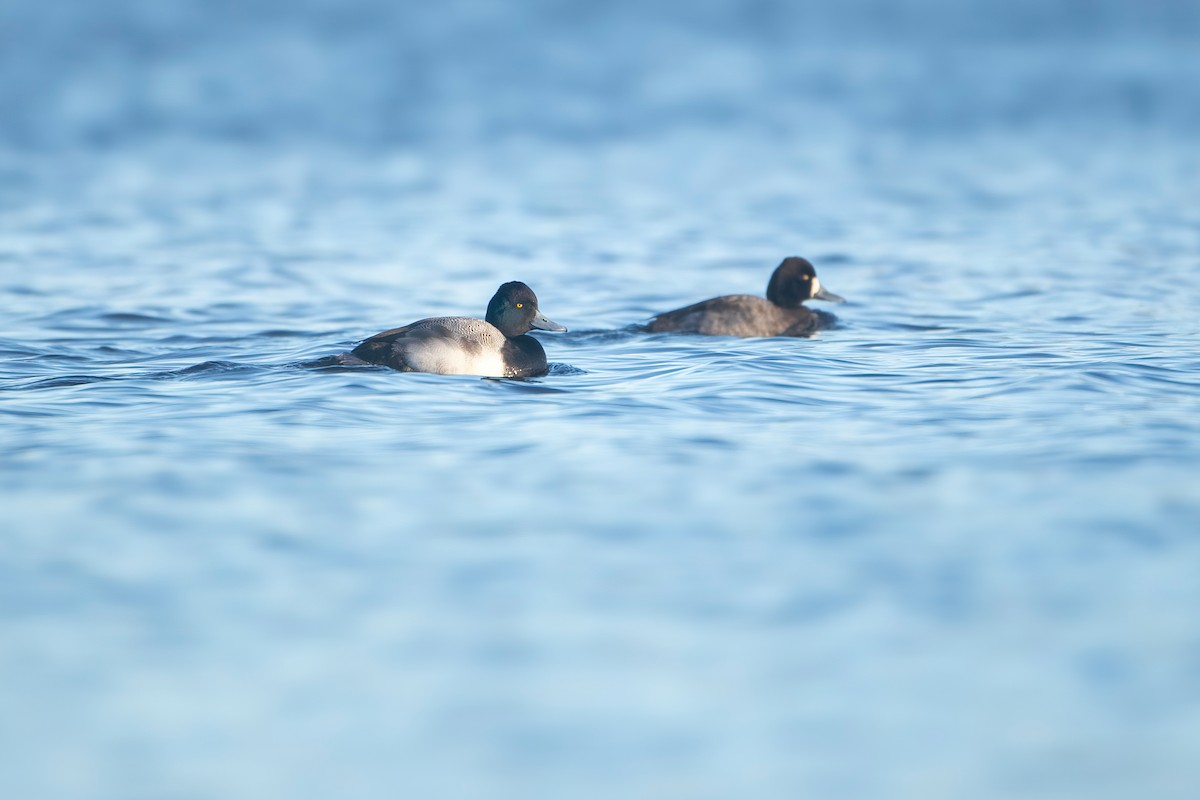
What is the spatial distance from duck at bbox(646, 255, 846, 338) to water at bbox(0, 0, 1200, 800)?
31cm

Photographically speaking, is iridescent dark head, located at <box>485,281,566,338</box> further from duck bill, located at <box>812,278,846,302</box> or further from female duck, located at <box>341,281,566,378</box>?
duck bill, located at <box>812,278,846,302</box>

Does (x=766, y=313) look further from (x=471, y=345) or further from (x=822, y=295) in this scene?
(x=471, y=345)

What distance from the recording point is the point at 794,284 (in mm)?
14289

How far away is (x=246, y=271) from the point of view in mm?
17719

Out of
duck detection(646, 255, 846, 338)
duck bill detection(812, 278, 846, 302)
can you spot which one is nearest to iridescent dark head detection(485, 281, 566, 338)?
duck detection(646, 255, 846, 338)

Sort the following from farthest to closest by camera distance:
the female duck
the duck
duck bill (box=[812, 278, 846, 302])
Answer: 1. duck bill (box=[812, 278, 846, 302])
2. the duck
3. the female duck

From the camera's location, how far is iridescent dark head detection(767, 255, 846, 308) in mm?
14273

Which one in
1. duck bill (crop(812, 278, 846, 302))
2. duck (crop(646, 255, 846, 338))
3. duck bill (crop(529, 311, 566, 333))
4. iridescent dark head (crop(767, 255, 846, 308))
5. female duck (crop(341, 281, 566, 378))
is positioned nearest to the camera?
female duck (crop(341, 281, 566, 378))

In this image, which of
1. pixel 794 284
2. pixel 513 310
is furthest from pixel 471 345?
pixel 794 284

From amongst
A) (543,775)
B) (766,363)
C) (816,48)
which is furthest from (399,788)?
(816,48)

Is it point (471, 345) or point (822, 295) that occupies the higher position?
point (822, 295)

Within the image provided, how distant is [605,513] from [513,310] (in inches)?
187

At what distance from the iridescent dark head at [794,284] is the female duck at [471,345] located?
348 centimetres

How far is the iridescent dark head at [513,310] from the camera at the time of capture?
459 inches
